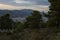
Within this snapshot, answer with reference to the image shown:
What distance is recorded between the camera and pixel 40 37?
14.2 m

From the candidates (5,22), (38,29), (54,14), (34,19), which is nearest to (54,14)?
(54,14)

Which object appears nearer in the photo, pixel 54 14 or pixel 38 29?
pixel 38 29

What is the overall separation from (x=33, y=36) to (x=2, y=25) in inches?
2047

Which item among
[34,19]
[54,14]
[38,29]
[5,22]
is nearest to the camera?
[38,29]

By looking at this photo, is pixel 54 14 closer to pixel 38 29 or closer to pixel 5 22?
pixel 38 29

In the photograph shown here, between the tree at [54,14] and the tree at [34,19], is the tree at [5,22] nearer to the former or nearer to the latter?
the tree at [34,19]

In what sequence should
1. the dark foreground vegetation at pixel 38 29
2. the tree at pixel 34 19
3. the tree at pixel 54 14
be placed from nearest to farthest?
1. the dark foreground vegetation at pixel 38 29
2. the tree at pixel 54 14
3. the tree at pixel 34 19

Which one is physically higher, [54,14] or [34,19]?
[54,14]

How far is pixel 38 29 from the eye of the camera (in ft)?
64.0

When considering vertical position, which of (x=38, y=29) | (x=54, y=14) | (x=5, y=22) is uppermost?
(x=38, y=29)

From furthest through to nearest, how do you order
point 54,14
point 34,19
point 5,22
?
point 5,22, point 34,19, point 54,14

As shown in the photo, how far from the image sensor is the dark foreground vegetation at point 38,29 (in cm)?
1480

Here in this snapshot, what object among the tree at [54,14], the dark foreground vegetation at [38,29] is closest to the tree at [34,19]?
the dark foreground vegetation at [38,29]

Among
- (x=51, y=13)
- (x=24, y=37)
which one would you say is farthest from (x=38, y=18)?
(x=24, y=37)
